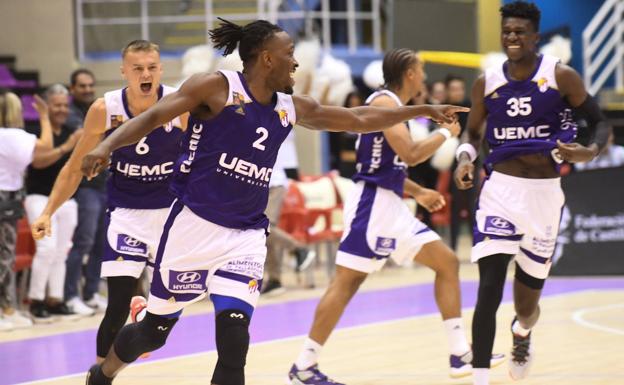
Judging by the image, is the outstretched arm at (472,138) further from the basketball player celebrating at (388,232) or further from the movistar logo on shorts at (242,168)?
the movistar logo on shorts at (242,168)

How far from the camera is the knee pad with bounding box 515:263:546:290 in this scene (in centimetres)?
649

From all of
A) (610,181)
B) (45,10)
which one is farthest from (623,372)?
(45,10)

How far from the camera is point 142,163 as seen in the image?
625cm

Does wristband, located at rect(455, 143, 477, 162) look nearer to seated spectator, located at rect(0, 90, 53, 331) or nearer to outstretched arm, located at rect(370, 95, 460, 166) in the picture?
outstretched arm, located at rect(370, 95, 460, 166)

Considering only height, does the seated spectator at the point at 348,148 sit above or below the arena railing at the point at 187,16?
below

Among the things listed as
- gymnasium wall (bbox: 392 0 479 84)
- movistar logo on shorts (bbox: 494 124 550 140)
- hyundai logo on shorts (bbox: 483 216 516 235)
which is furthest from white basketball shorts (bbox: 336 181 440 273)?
gymnasium wall (bbox: 392 0 479 84)

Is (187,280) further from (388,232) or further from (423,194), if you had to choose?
(423,194)

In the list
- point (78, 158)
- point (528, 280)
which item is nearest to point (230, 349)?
point (78, 158)

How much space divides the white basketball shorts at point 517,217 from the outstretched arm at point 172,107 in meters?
1.91

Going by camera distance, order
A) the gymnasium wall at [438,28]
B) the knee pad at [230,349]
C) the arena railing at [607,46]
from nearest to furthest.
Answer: the knee pad at [230,349]
the arena railing at [607,46]
the gymnasium wall at [438,28]

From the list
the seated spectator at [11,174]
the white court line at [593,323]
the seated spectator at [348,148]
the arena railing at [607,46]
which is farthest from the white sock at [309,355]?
the arena railing at [607,46]

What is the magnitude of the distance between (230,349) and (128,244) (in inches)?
61.8

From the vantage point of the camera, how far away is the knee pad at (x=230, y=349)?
487 centimetres

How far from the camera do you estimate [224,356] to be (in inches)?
192
